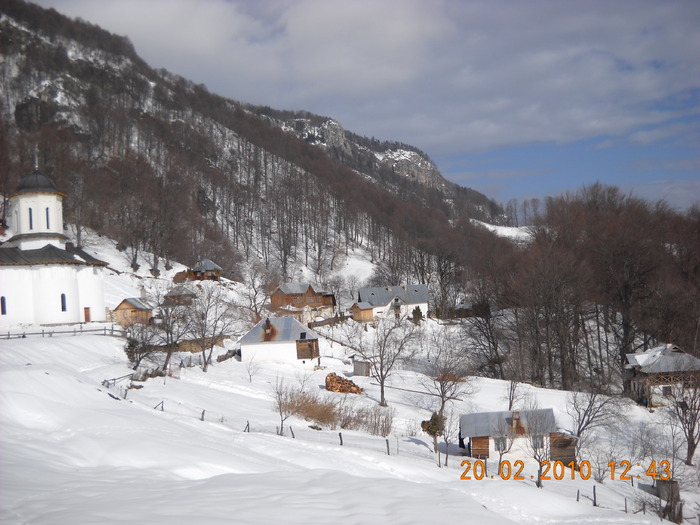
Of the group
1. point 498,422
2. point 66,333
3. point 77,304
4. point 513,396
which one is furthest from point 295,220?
point 498,422

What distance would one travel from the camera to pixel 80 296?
36.9 metres

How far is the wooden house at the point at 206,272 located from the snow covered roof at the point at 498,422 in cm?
3707

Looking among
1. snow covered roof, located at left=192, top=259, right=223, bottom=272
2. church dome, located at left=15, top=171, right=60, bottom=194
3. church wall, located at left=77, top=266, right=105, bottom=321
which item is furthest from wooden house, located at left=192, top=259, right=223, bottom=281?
church dome, located at left=15, top=171, right=60, bottom=194

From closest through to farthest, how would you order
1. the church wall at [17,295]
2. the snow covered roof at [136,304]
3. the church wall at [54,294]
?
1. the church wall at [17,295]
2. the church wall at [54,294]
3. the snow covered roof at [136,304]

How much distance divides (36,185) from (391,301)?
119 ft

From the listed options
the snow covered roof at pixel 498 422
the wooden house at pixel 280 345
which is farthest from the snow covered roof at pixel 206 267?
the snow covered roof at pixel 498 422

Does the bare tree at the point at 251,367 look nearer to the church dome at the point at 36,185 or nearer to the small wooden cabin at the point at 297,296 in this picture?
the church dome at the point at 36,185

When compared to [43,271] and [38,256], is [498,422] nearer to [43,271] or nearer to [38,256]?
[43,271]

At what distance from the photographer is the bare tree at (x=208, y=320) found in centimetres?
3384

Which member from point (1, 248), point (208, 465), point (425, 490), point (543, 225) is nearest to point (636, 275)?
point (543, 225)

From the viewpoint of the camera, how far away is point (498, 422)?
74.6 ft

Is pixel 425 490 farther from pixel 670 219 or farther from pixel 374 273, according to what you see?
pixel 374 273

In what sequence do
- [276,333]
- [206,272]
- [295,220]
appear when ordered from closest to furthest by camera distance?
[276,333], [206,272], [295,220]

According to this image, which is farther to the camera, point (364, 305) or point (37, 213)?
point (364, 305)
